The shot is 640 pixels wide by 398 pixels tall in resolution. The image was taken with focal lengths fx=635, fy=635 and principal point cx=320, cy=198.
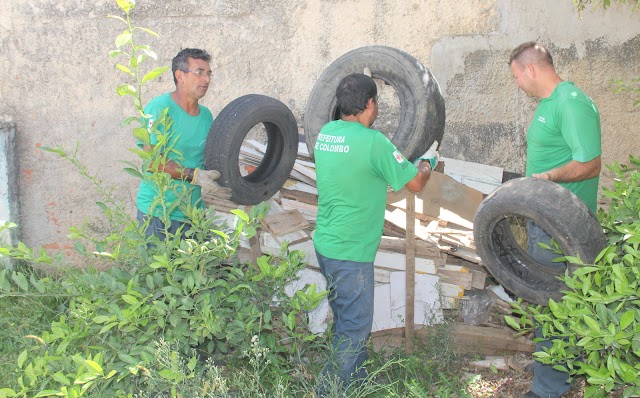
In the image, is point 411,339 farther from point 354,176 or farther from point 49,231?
point 49,231

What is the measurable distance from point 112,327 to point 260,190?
1.67 meters

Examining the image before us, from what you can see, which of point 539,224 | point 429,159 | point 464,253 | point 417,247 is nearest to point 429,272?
point 417,247

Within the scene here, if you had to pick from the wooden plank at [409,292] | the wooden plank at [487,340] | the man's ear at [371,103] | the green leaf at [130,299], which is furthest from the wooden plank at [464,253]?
the green leaf at [130,299]

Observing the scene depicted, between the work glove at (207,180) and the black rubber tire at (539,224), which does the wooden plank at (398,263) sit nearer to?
the black rubber tire at (539,224)

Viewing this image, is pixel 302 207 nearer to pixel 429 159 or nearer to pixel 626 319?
pixel 429 159

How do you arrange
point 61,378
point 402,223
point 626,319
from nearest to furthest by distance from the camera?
point 626,319 → point 61,378 → point 402,223

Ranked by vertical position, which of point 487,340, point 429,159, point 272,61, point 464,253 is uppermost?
point 272,61

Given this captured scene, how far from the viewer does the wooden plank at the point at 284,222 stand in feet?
15.9

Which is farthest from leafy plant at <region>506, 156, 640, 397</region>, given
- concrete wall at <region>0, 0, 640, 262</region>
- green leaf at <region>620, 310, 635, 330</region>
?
concrete wall at <region>0, 0, 640, 262</region>

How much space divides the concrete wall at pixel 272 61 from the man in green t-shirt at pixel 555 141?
6.46 ft

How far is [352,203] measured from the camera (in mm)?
3686

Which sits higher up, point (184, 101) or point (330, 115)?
point (184, 101)

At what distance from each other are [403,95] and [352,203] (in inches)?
46.1

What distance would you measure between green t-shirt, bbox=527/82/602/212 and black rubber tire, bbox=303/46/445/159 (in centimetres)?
73
